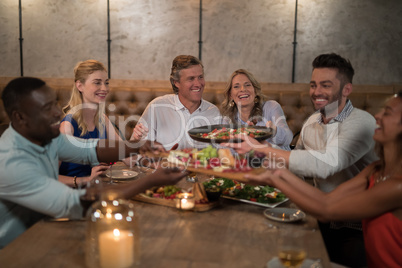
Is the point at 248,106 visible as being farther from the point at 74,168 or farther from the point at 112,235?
the point at 112,235

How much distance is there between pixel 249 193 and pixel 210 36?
3.11m

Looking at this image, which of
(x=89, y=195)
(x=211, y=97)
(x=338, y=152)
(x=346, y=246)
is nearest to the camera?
(x=89, y=195)

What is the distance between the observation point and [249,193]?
2.16 meters

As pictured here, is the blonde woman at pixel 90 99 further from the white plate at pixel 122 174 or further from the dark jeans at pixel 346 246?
the dark jeans at pixel 346 246

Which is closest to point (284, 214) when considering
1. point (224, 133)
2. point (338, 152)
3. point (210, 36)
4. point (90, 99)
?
point (338, 152)

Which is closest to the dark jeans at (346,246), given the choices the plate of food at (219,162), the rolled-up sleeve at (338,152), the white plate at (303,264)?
the rolled-up sleeve at (338,152)

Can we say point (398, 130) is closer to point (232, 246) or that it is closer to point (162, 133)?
point (232, 246)

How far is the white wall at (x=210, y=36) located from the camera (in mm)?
4707

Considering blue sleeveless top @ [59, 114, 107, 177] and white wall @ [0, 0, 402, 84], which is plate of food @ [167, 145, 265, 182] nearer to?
blue sleeveless top @ [59, 114, 107, 177]

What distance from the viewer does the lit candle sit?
1.35 meters

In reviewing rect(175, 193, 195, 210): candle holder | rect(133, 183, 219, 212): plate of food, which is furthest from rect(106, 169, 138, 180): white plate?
rect(175, 193, 195, 210): candle holder

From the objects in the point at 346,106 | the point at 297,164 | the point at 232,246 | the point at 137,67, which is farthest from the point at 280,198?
the point at 137,67

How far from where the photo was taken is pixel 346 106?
2.64 metres

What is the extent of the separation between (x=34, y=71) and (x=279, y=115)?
3195mm
